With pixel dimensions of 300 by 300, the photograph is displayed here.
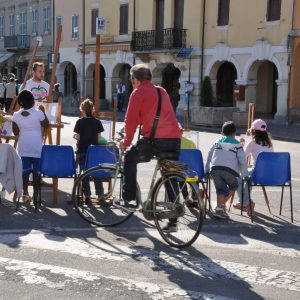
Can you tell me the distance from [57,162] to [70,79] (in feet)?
121

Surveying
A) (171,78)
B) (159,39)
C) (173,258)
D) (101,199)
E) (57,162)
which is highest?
(159,39)

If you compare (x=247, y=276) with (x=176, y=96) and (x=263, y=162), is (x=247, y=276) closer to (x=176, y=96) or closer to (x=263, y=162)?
(x=263, y=162)

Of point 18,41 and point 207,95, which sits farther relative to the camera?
point 18,41

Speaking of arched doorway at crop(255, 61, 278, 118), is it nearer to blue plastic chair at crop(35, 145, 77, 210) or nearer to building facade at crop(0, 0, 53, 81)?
building facade at crop(0, 0, 53, 81)

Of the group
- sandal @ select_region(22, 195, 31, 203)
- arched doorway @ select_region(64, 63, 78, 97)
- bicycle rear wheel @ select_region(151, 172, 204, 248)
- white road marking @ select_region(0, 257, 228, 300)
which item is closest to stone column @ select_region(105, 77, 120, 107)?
arched doorway @ select_region(64, 63, 78, 97)

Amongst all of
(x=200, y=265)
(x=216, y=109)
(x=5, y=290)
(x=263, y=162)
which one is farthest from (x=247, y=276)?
(x=216, y=109)

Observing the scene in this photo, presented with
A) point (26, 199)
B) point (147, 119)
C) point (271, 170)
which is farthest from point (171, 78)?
point (147, 119)

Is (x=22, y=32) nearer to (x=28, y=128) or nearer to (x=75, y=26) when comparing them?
(x=75, y=26)

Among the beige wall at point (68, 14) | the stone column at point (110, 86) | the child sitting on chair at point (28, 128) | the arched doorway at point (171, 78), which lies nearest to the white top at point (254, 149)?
the child sitting on chair at point (28, 128)

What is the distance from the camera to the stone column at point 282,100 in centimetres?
2806

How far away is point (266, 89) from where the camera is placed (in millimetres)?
32344

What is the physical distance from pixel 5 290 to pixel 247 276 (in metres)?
2.06

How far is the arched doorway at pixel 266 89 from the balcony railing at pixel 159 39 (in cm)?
432

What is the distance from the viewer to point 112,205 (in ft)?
26.5
